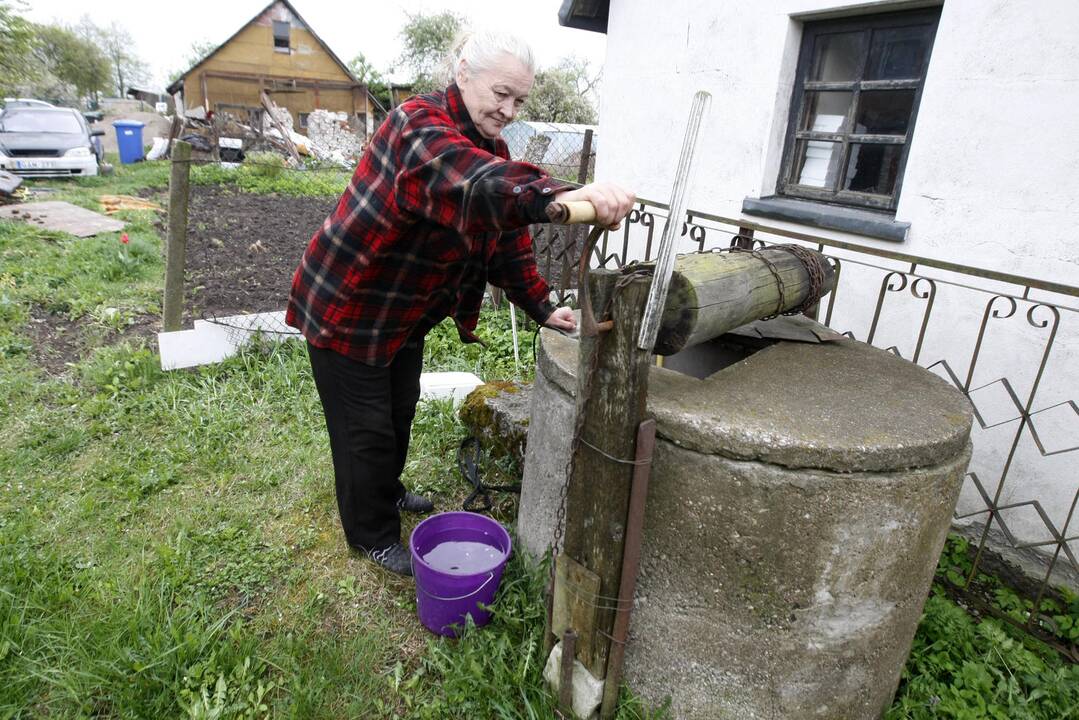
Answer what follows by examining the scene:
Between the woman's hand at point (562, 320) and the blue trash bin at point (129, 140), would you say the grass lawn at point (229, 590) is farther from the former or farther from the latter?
the blue trash bin at point (129, 140)

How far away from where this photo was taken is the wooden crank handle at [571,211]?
1405 millimetres

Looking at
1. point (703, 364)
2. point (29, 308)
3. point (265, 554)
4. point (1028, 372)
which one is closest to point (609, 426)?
point (703, 364)

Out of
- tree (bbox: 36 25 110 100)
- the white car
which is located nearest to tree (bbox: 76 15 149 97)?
tree (bbox: 36 25 110 100)

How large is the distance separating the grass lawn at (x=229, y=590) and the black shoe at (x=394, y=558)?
5 centimetres

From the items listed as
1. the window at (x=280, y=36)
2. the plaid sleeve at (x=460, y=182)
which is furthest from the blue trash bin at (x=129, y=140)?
the plaid sleeve at (x=460, y=182)

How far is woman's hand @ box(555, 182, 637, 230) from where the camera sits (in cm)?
144

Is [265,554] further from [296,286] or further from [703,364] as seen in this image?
[703,364]

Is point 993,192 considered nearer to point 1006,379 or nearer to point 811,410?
point 1006,379

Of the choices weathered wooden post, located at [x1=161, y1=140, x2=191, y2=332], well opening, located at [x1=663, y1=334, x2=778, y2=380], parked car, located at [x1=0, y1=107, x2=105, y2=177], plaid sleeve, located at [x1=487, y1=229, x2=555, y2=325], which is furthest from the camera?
parked car, located at [x1=0, y1=107, x2=105, y2=177]

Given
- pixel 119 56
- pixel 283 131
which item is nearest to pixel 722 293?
pixel 283 131

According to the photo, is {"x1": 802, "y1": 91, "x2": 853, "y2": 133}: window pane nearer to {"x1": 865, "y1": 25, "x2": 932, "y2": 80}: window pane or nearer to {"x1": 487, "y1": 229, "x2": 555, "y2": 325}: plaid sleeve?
{"x1": 865, "y1": 25, "x2": 932, "y2": 80}: window pane

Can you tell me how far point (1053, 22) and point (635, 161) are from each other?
120 inches

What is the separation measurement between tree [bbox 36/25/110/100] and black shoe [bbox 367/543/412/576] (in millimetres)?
47279

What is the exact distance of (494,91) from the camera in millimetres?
1950
